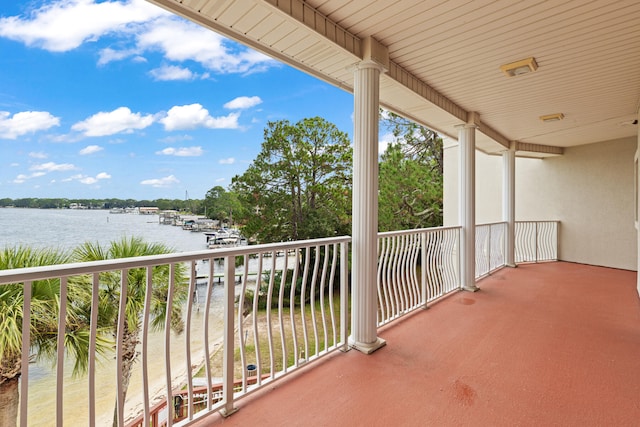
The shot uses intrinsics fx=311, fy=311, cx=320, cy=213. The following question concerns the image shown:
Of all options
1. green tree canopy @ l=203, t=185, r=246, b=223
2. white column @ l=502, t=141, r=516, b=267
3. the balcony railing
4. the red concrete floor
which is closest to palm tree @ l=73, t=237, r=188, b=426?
the balcony railing

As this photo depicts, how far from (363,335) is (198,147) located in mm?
24611

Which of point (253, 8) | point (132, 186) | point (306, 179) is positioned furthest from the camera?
point (132, 186)

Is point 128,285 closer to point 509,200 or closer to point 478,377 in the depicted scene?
point 478,377

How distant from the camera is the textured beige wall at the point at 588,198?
21.2ft

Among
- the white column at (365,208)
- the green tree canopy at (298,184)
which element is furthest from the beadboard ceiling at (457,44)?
the green tree canopy at (298,184)

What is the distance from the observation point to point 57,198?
6.52m

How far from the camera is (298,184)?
48.6 feet

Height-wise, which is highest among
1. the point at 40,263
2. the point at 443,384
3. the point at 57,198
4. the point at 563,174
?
the point at 563,174

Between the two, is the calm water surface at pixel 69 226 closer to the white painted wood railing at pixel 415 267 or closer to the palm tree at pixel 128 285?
the palm tree at pixel 128 285

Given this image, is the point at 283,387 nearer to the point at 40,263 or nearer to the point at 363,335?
the point at 363,335

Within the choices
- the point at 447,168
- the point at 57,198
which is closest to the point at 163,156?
the point at 57,198

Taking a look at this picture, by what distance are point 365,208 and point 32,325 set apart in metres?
2.75

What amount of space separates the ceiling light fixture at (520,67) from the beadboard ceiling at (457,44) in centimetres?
6

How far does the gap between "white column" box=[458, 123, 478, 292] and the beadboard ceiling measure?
0.51m
